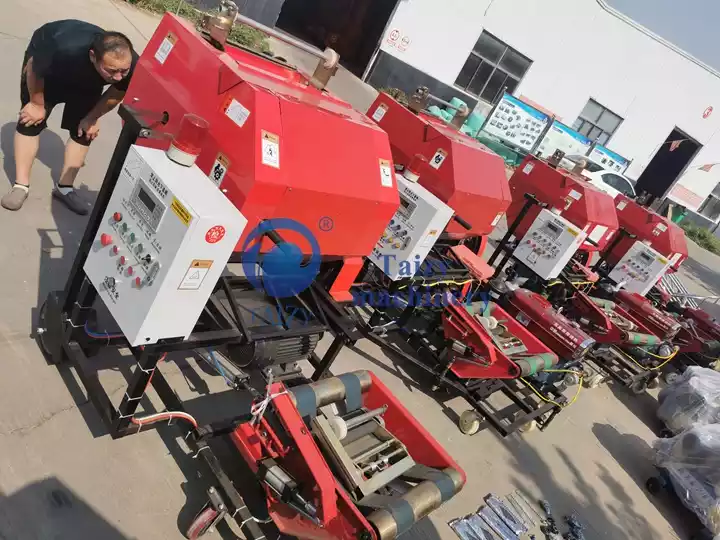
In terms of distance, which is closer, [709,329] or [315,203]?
[315,203]

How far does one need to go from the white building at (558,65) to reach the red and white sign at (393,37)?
2 centimetres

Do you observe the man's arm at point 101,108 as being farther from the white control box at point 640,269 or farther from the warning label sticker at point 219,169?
the white control box at point 640,269

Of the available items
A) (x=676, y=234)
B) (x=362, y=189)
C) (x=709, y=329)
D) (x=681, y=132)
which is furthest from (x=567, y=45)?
(x=362, y=189)

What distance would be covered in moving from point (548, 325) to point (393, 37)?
32.5 feet

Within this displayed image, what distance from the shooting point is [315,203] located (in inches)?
112

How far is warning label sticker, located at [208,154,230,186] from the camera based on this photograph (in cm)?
262

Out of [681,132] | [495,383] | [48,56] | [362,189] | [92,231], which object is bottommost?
[495,383]

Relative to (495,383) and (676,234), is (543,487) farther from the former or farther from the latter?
(676,234)

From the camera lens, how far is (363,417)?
121 inches

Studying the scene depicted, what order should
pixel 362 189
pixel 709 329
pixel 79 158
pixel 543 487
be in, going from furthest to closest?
pixel 709 329
pixel 543 487
pixel 79 158
pixel 362 189

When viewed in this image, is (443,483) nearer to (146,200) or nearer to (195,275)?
(195,275)

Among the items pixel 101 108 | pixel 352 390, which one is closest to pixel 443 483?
pixel 352 390

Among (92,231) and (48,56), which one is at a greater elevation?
(48,56)

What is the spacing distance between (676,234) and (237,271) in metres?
7.02
